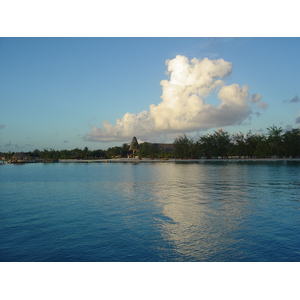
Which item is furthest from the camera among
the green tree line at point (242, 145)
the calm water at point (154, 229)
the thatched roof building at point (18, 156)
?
the thatched roof building at point (18, 156)

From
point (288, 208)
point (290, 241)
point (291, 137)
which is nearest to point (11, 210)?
point (290, 241)

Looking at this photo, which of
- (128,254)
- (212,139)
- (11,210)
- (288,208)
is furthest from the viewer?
(212,139)

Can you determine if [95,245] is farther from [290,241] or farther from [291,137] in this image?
[291,137]

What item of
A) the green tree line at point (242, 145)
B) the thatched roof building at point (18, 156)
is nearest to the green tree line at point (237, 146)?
the green tree line at point (242, 145)

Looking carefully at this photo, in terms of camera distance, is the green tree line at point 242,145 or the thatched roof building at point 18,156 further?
the thatched roof building at point 18,156

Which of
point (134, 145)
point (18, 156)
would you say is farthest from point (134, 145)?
point (18, 156)

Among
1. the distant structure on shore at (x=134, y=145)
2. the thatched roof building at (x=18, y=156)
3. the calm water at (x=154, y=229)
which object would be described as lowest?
the calm water at (x=154, y=229)

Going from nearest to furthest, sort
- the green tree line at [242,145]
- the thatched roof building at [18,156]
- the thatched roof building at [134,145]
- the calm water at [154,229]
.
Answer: the calm water at [154,229] → the green tree line at [242,145] → the thatched roof building at [18,156] → the thatched roof building at [134,145]

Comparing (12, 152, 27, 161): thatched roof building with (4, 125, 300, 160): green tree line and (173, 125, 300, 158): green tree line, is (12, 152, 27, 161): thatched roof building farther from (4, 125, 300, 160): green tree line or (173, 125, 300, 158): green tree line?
(173, 125, 300, 158): green tree line

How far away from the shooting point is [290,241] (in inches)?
343

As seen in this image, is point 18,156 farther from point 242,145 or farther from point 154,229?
point 154,229

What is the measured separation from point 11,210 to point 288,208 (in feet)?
45.2

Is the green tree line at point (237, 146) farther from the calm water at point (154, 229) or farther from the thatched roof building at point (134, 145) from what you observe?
the calm water at point (154, 229)

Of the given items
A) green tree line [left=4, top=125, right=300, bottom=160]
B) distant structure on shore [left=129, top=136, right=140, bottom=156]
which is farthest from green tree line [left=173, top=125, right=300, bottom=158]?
distant structure on shore [left=129, top=136, right=140, bottom=156]
